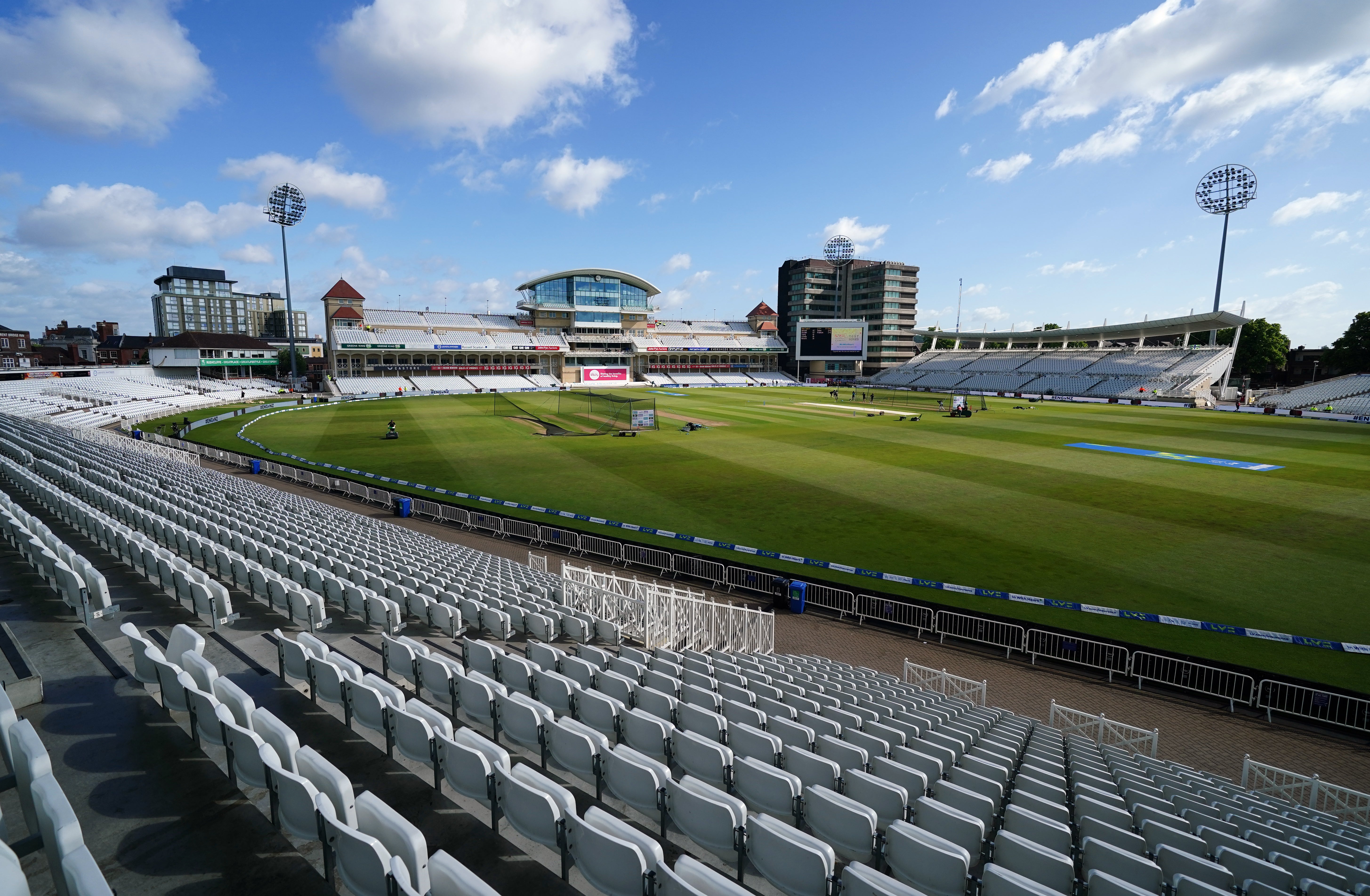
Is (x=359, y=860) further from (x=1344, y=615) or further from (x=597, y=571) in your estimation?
(x=1344, y=615)

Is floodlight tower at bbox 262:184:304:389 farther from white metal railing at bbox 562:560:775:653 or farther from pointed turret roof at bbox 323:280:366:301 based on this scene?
white metal railing at bbox 562:560:775:653

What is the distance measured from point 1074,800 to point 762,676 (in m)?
4.30

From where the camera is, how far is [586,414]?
5697cm

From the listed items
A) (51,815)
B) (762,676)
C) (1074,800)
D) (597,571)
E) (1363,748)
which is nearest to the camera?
(51,815)

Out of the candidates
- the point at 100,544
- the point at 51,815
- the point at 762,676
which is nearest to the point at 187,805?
the point at 51,815

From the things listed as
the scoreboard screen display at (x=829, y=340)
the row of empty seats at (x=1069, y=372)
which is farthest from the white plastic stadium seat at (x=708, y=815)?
the scoreboard screen display at (x=829, y=340)

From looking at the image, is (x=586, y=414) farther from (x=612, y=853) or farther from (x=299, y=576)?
(x=612, y=853)

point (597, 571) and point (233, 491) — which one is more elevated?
point (233, 491)

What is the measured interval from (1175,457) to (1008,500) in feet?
59.4

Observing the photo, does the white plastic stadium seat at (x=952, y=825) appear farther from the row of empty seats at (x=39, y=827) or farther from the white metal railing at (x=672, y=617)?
the white metal railing at (x=672, y=617)

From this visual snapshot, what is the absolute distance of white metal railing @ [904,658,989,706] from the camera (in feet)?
38.3

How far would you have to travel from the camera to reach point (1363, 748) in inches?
400

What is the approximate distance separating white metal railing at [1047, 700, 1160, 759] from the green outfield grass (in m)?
3.76

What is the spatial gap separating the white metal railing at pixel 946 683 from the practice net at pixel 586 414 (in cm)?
3573
